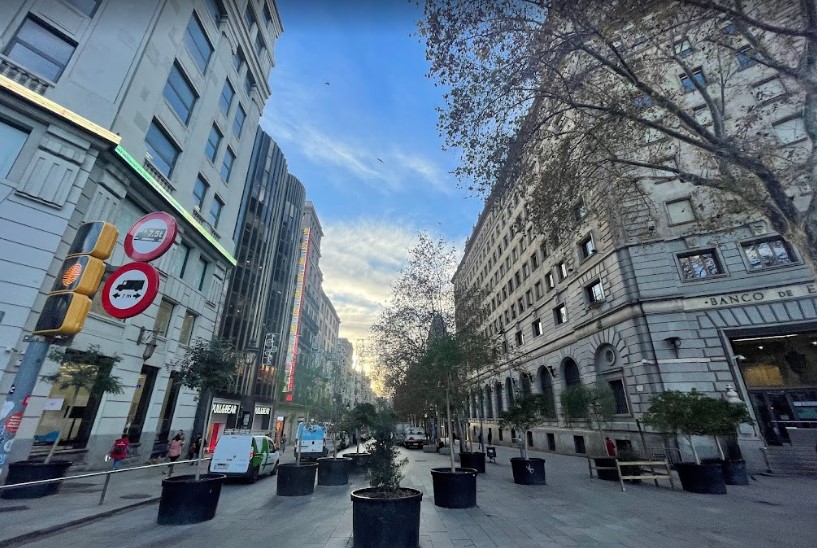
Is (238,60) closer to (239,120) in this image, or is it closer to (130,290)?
(239,120)

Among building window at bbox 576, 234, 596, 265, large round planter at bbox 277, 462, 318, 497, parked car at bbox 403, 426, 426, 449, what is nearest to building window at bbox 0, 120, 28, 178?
large round planter at bbox 277, 462, 318, 497

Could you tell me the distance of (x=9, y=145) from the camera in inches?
476

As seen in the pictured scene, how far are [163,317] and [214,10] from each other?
19245 millimetres

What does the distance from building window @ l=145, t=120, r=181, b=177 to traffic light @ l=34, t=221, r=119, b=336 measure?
375 inches

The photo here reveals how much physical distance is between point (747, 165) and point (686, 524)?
8.01 m

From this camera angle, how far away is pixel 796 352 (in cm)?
1795

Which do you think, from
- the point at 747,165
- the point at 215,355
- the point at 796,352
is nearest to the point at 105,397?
the point at 215,355

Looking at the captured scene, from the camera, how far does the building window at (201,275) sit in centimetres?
2169

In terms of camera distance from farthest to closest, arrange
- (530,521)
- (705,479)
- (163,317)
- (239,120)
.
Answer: (239,120)
(163,317)
(705,479)
(530,521)

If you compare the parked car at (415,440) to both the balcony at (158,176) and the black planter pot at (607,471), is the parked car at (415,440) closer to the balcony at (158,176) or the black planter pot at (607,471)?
the black planter pot at (607,471)

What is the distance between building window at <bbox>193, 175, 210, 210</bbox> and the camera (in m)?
20.8

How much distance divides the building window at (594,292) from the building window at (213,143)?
85.8ft

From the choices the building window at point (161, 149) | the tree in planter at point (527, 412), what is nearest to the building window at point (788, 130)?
the tree in planter at point (527, 412)

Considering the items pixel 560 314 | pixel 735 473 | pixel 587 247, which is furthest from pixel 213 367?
pixel 560 314
